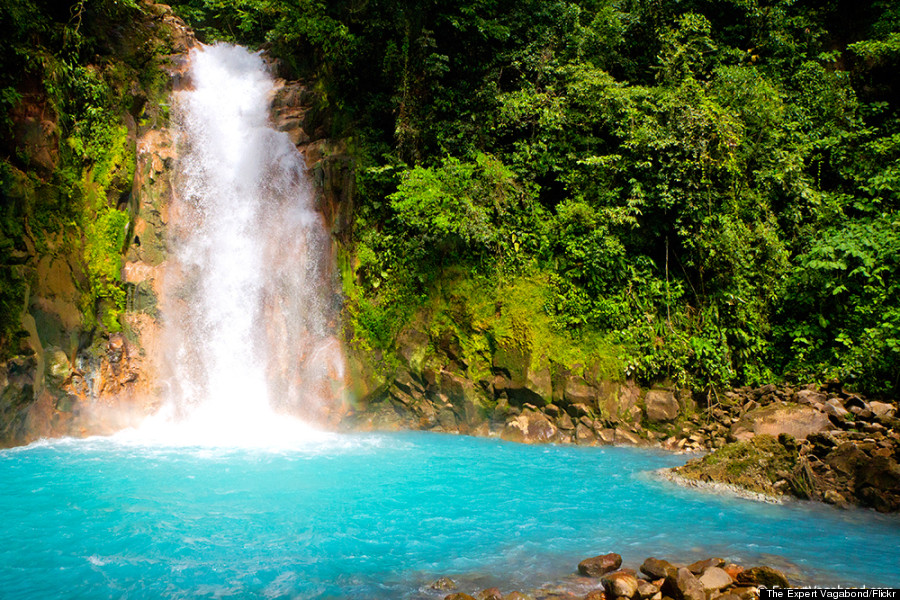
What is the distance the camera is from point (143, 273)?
39.7 ft

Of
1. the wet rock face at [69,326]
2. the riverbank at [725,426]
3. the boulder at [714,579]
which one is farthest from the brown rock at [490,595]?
the wet rock face at [69,326]

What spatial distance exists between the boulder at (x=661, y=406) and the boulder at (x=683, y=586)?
7028 millimetres

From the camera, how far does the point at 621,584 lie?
172 inches

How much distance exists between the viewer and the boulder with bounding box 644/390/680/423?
10992mm

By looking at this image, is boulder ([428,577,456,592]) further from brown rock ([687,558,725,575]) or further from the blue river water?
brown rock ([687,558,725,575])

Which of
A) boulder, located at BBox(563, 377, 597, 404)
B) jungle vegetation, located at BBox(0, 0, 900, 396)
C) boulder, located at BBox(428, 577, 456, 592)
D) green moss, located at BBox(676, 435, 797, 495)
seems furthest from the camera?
jungle vegetation, located at BBox(0, 0, 900, 396)

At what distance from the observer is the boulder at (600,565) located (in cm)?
→ 489

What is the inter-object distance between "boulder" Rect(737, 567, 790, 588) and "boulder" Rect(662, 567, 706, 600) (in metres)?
0.54

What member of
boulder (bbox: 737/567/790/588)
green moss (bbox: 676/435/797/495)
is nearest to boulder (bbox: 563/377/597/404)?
green moss (bbox: 676/435/797/495)

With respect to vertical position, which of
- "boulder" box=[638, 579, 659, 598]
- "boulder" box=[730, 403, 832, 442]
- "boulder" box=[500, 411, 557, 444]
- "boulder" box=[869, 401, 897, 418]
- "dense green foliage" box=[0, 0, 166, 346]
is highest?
"dense green foliage" box=[0, 0, 166, 346]

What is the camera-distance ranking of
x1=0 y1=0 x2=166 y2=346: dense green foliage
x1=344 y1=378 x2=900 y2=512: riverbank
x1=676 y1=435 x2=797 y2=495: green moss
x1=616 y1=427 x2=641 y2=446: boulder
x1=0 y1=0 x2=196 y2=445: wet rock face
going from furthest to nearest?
x1=616 y1=427 x2=641 y2=446: boulder < x1=0 y1=0 x2=166 y2=346: dense green foliage < x1=0 y1=0 x2=196 y2=445: wet rock face < x1=676 y1=435 x2=797 y2=495: green moss < x1=344 y1=378 x2=900 y2=512: riverbank

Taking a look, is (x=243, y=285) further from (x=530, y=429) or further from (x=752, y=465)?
(x=752, y=465)

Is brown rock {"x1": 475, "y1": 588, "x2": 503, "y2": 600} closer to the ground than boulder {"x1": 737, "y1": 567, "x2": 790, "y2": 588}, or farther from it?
closer to the ground

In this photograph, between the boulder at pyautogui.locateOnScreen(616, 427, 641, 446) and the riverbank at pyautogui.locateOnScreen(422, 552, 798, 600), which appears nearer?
the riverbank at pyautogui.locateOnScreen(422, 552, 798, 600)
